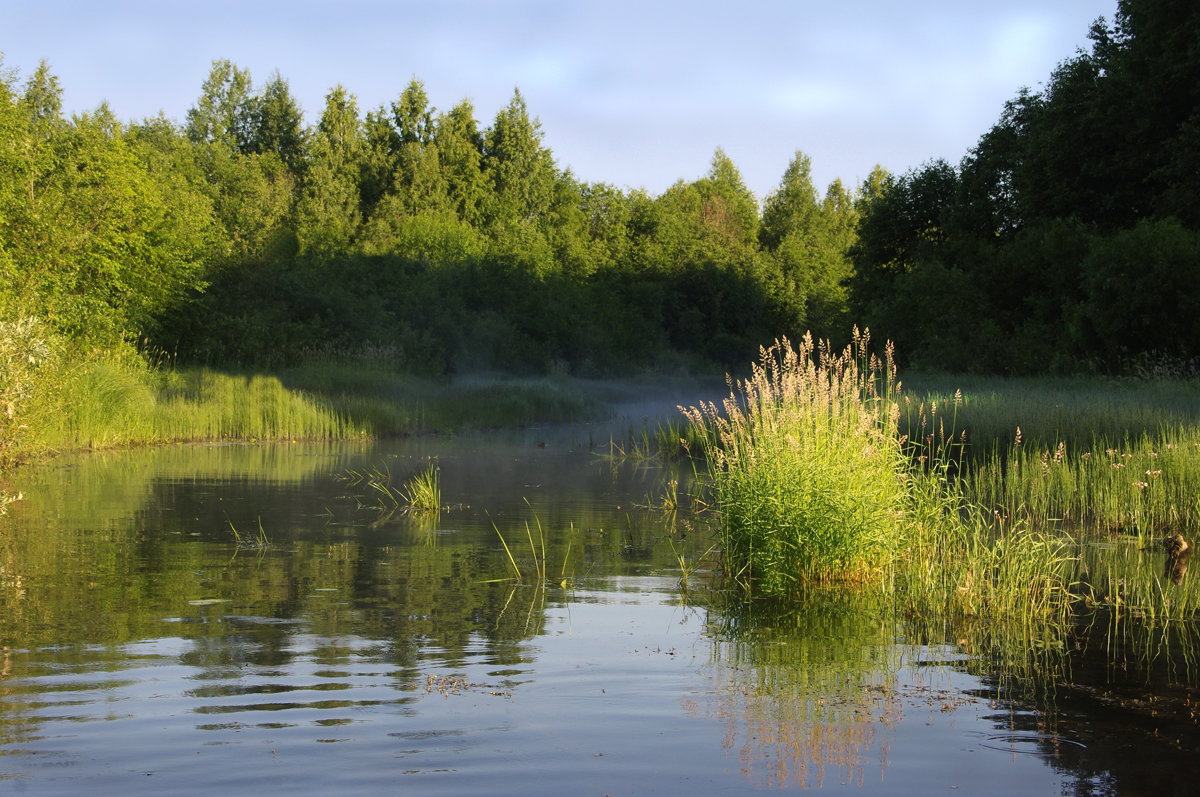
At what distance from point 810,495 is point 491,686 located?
11.7 ft

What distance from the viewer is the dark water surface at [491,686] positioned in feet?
15.8

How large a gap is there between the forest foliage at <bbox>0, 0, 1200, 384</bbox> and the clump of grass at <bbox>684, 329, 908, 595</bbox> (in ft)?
38.9

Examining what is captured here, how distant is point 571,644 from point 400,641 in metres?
1.12

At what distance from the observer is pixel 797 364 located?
32.2 feet

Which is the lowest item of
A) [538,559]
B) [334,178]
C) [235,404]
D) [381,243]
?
[538,559]

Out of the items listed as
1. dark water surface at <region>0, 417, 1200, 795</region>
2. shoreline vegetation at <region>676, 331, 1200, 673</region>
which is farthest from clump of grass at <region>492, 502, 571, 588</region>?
shoreline vegetation at <region>676, 331, 1200, 673</region>

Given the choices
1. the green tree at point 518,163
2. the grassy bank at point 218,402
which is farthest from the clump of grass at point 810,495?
the green tree at point 518,163

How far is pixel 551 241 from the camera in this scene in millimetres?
60969

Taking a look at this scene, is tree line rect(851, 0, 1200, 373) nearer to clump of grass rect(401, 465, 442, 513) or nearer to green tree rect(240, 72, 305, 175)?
clump of grass rect(401, 465, 442, 513)

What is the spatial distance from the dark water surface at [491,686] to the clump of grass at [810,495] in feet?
1.44

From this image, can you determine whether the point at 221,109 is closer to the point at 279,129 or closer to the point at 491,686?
the point at 279,129

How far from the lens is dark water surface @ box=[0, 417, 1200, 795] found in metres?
4.81

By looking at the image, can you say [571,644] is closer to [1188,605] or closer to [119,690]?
[119,690]

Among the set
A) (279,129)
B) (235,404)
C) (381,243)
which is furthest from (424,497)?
(279,129)
